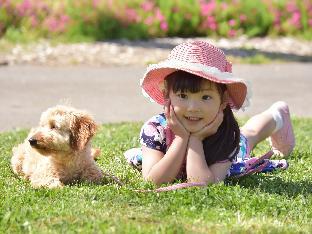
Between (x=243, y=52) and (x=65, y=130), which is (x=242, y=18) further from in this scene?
(x=65, y=130)

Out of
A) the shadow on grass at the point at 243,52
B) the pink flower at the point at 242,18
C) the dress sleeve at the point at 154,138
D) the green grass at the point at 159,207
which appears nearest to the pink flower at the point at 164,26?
the shadow on grass at the point at 243,52

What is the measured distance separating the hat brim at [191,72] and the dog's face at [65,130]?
0.48 meters

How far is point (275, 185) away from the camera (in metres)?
5.71

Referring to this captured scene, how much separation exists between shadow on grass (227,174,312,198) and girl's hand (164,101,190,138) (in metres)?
0.50

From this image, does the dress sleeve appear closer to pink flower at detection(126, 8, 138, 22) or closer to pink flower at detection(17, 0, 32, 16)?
pink flower at detection(17, 0, 32, 16)

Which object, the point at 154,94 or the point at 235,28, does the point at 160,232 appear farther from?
the point at 235,28

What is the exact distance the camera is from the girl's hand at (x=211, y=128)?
5461 mm

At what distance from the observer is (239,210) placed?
4.93 metres

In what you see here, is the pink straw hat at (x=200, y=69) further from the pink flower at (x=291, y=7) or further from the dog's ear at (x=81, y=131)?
the pink flower at (x=291, y=7)

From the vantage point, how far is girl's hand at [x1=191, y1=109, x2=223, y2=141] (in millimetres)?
5461

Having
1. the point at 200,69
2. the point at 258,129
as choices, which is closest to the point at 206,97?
the point at 200,69

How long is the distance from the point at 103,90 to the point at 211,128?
19.2 ft

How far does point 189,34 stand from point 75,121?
10.6m

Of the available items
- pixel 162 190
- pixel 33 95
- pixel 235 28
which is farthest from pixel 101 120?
pixel 235 28
